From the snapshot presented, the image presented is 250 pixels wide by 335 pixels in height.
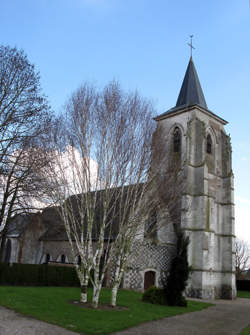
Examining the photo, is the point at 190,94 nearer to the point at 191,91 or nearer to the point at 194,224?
the point at 191,91

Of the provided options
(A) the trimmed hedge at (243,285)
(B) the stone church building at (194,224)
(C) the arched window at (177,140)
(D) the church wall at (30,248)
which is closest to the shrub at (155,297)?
(B) the stone church building at (194,224)

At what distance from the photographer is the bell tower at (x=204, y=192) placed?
23.9m

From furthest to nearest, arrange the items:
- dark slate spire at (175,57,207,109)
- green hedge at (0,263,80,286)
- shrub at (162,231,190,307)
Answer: dark slate spire at (175,57,207,109), green hedge at (0,263,80,286), shrub at (162,231,190,307)

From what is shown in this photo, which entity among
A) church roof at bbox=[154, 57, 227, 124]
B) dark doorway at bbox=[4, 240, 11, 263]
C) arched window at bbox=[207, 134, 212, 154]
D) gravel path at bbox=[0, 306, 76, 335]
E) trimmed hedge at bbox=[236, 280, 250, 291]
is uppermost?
church roof at bbox=[154, 57, 227, 124]

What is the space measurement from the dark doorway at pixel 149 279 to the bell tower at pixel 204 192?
9.49ft

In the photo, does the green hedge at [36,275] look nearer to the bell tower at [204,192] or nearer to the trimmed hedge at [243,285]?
the bell tower at [204,192]

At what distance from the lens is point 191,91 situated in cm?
3022

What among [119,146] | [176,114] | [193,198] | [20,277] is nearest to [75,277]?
[20,277]

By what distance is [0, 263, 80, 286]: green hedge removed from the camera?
18922mm

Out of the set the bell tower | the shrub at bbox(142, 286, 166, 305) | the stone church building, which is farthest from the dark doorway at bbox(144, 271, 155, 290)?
the shrub at bbox(142, 286, 166, 305)

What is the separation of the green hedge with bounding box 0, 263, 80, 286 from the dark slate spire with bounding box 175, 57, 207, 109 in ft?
57.5

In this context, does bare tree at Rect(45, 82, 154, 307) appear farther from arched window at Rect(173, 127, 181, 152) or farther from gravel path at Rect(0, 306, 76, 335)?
arched window at Rect(173, 127, 181, 152)

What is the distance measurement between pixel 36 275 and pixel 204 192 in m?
13.6

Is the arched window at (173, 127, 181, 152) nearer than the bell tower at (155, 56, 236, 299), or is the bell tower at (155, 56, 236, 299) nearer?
the bell tower at (155, 56, 236, 299)
